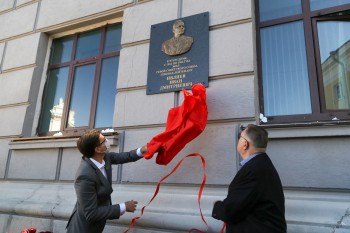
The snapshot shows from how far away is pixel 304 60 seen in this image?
3.40 m

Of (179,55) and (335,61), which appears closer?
(335,61)

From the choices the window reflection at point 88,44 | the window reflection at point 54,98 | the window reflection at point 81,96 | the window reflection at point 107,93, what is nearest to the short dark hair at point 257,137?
the window reflection at point 107,93

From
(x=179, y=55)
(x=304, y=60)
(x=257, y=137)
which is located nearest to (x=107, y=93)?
(x=179, y=55)

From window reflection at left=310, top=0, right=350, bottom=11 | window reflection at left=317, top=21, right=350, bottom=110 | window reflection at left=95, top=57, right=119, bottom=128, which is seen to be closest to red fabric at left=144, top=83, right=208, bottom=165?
window reflection at left=317, top=21, right=350, bottom=110

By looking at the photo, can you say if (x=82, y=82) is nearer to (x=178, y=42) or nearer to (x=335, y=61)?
(x=178, y=42)

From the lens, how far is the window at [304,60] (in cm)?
317

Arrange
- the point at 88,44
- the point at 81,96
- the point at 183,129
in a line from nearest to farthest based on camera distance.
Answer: the point at 183,129, the point at 81,96, the point at 88,44

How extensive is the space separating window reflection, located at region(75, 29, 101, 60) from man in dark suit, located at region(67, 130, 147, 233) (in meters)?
2.56

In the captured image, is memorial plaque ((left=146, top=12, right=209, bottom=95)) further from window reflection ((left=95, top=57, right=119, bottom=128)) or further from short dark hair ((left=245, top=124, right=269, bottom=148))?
short dark hair ((left=245, top=124, right=269, bottom=148))

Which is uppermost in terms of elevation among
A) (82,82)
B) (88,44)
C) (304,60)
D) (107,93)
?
(88,44)

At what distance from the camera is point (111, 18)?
472 cm

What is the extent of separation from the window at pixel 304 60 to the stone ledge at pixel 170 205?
854 millimetres

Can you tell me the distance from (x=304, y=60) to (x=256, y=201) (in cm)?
212

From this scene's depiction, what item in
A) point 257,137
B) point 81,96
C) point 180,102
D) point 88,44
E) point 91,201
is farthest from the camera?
point 88,44
